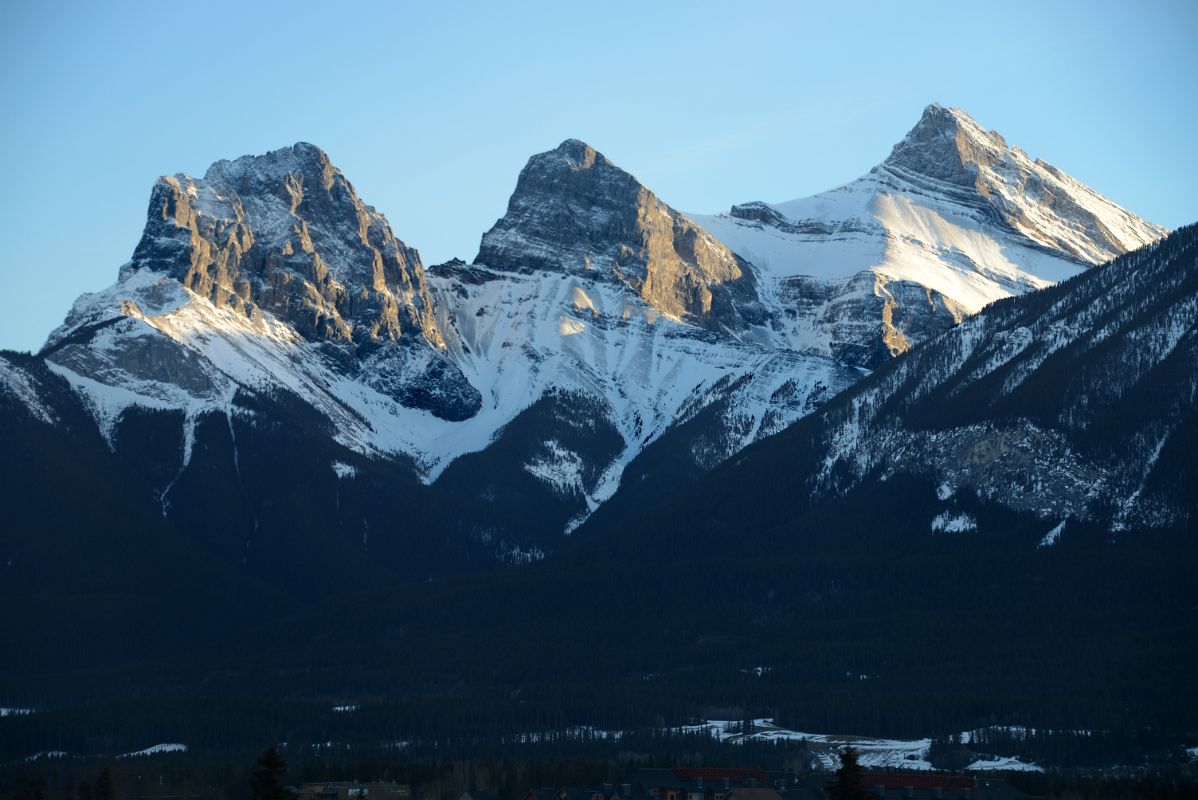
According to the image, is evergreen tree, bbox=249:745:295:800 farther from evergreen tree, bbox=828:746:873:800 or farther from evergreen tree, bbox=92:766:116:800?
evergreen tree, bbox=828:746:873:800

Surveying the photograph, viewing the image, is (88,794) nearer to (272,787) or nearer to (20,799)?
(20,799)

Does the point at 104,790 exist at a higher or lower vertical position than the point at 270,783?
higher

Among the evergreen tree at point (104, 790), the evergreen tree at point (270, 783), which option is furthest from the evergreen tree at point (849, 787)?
the evergreen tree at point (104, 790)

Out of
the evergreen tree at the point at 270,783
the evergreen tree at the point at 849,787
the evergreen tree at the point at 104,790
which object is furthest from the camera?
the evergreen tree at the point at 104,790

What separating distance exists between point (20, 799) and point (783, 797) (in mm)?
59119

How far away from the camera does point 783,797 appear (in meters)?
200

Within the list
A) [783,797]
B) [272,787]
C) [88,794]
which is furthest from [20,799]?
[783,797]

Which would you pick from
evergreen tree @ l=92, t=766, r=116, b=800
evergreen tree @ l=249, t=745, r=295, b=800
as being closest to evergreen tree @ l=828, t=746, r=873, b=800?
evergreen tree @ l=249, t=745, r=295, b=800

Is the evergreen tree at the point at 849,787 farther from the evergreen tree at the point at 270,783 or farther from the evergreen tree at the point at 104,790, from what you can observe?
the evergreen tree at the point at 104,790

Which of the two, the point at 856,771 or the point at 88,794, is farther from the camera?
the point at 88,794

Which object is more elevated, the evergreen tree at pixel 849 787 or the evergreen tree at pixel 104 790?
the evergreen tree at pixel 104 790

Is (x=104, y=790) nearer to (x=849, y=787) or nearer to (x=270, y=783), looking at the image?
(x=270, y=783)

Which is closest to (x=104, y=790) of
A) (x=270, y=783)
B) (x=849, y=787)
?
(x=270, y=783)

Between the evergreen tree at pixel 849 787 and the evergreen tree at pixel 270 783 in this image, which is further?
the evergreen tree at pixel 270 783
